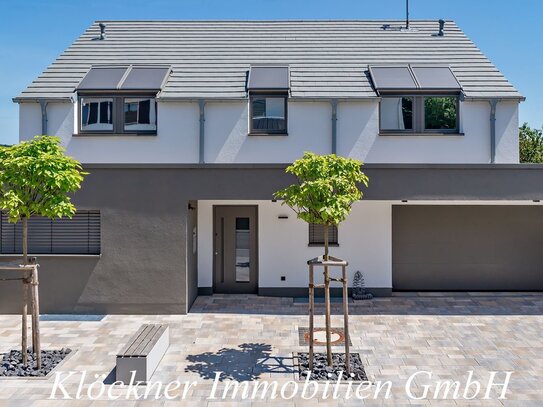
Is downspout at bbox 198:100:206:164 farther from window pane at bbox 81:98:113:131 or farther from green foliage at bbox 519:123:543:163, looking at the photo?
green foliage at bbox 519:123:543:163

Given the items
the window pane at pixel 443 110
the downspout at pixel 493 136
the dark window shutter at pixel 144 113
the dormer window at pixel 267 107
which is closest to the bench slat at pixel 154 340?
Result: the dormer window at pixel 267 107

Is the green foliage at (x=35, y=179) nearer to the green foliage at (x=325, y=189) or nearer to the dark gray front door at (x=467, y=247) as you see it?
the green foliage at (x=325, y=189)

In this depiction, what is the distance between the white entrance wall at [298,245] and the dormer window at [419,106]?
249 centimetres

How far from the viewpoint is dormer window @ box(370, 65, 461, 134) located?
1204 centimetres

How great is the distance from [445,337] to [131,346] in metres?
5.82

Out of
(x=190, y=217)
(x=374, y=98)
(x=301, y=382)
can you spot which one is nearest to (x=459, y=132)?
(x=374, y=98)

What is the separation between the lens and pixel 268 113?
12.4m

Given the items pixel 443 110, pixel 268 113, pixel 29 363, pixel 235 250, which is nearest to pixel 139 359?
pixel 29 363

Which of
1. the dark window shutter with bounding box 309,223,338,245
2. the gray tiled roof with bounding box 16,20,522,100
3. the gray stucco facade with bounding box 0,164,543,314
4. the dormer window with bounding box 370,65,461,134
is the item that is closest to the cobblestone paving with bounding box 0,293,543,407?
the gray stucco facade with bounding box 0,164,543,314

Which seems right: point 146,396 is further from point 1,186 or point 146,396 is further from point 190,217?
point 190,217

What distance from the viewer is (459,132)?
12.1 meters

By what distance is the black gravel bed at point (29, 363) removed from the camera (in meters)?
6.64

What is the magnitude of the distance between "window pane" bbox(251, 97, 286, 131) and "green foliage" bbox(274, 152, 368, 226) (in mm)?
5501

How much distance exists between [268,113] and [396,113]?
367cm
